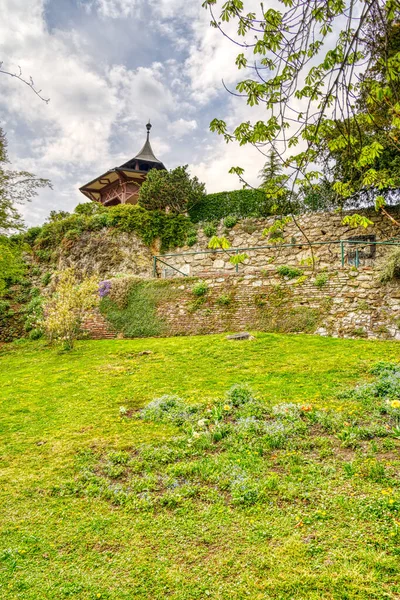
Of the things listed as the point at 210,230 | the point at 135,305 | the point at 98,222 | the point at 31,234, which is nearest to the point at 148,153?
the point at 31,234

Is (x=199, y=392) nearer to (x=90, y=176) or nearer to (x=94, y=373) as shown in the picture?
(x=94, y=373)

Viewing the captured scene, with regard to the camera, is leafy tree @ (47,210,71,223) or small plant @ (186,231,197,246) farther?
leafy tree @ (47,210,71,223)

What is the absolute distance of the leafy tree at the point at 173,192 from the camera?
17.7 meters

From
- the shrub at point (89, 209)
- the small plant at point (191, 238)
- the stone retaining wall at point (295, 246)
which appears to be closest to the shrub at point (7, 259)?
the shrub at point (89, 209)

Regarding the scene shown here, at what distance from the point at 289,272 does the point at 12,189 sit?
11053 mm

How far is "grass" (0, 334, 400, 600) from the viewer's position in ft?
7.62

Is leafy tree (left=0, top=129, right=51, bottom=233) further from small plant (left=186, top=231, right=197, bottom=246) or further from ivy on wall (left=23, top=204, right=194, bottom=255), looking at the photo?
small plant (left=186, top=231, right=197, bottom=246)

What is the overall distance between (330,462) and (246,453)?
825 mm

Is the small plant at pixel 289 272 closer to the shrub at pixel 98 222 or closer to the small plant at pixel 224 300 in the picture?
the small plant at pixel 224 300

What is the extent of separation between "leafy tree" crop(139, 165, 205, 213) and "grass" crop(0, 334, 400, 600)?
13256 millimetres

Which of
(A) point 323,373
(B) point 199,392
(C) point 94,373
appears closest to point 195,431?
(B) point 199,392

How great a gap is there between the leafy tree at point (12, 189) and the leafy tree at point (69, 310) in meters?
3.64

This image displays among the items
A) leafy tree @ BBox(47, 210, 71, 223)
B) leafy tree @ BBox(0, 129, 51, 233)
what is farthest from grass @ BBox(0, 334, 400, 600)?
leafy tree @ BBox(47, 210, 71, 223)

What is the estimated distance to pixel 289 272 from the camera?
10477mm
